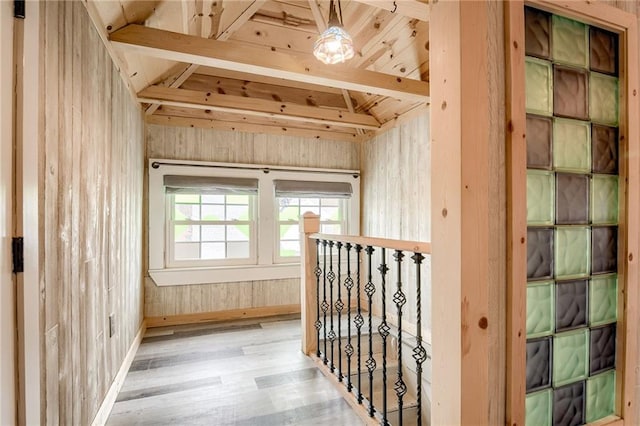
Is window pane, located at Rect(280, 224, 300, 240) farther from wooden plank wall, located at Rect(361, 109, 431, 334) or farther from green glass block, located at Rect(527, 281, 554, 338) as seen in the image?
green glass block, located at Rect(527, 281, 554, 338)

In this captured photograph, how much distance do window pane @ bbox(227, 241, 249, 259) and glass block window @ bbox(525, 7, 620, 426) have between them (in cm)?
341

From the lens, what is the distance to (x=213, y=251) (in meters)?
3.87

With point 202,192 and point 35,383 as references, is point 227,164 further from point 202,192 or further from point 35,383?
point 35,383

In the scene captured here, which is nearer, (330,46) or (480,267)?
(480,267)

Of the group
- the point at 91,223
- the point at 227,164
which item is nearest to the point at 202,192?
the point at 227,164

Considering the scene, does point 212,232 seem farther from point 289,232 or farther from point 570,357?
point 570,357

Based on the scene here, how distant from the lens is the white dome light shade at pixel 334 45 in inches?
75.2

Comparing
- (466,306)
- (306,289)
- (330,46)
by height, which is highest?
(330,46)

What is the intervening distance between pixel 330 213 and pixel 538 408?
358 cm

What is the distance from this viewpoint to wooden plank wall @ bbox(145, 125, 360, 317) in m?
3.59

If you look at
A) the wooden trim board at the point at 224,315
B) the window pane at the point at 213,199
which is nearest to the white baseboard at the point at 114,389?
the wooden trim board at the point at 224,315

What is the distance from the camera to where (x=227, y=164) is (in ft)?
12.5

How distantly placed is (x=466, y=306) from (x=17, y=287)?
138cm

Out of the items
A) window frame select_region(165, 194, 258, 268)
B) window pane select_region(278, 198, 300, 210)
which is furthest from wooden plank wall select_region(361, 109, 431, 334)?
window frame select_region(165, 194, 258, 268)
